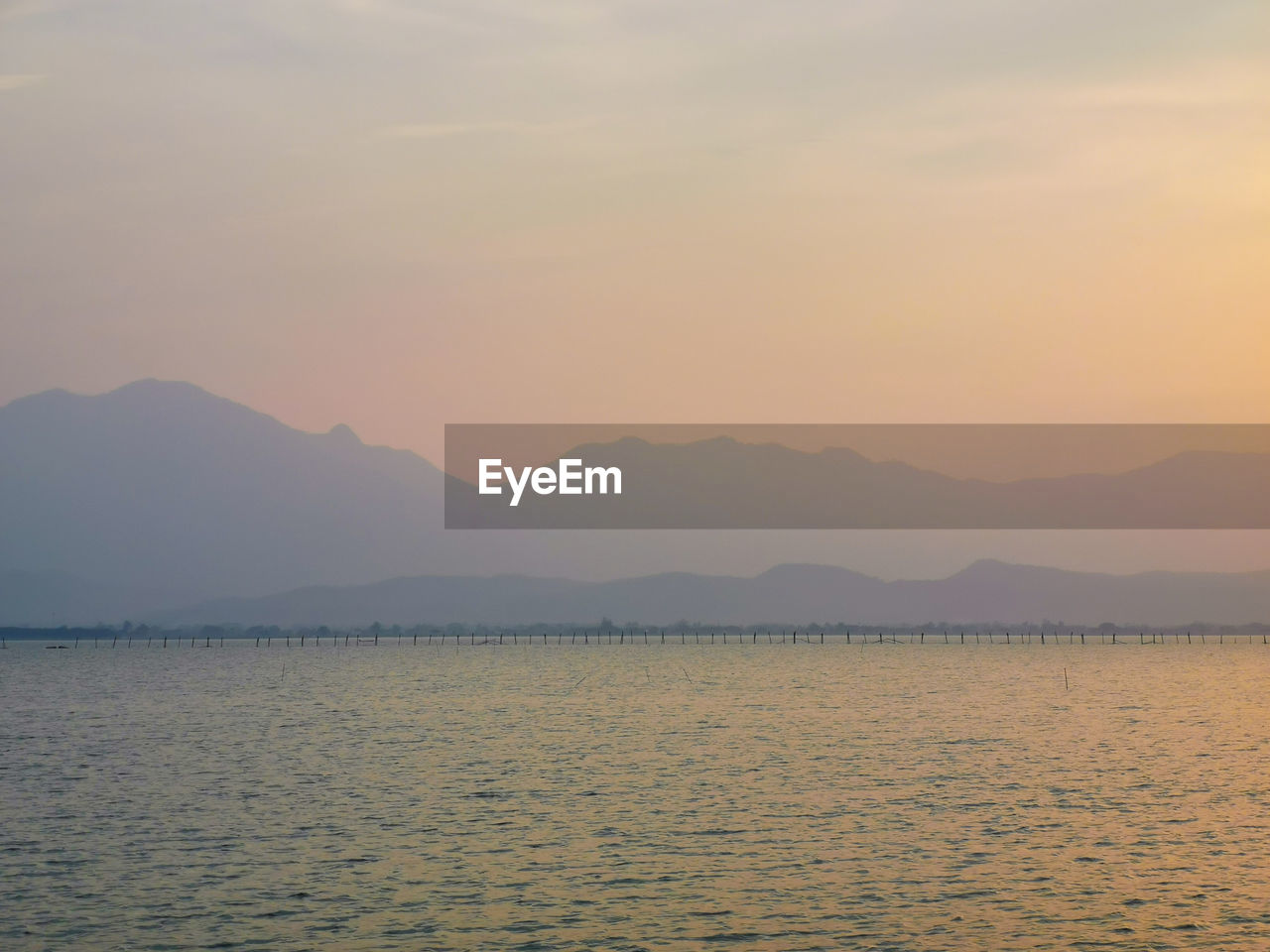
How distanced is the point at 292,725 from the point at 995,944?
277ft

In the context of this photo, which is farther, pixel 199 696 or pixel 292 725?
pixel 199 696

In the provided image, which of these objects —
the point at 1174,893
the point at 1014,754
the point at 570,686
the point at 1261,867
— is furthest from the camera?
the point at 570,686

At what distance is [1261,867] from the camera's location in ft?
144

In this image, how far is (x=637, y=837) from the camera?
49312 millimetres

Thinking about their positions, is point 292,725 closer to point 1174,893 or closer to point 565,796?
point 565,796

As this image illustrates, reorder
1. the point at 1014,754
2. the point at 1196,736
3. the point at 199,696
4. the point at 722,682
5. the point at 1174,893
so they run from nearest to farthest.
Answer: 1. the point at 1174,893
2. the point at 1014,754
3. the point at 1196,736
4. the point at 199,696
5. the point at 722,682

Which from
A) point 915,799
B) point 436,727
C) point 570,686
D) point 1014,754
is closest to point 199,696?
→ point 570,686

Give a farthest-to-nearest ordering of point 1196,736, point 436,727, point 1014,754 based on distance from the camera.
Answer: point 436,727 < point 1196,736 < point 1014,754

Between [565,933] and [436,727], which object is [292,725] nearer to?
[436,727]

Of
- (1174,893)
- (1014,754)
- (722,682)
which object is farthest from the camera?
(722,682)

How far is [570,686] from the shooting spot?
180 metres

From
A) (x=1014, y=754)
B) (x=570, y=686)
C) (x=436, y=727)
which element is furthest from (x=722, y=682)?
(x=1014, y=754)

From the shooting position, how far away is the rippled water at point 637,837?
117 feet

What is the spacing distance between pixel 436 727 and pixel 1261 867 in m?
71.8
